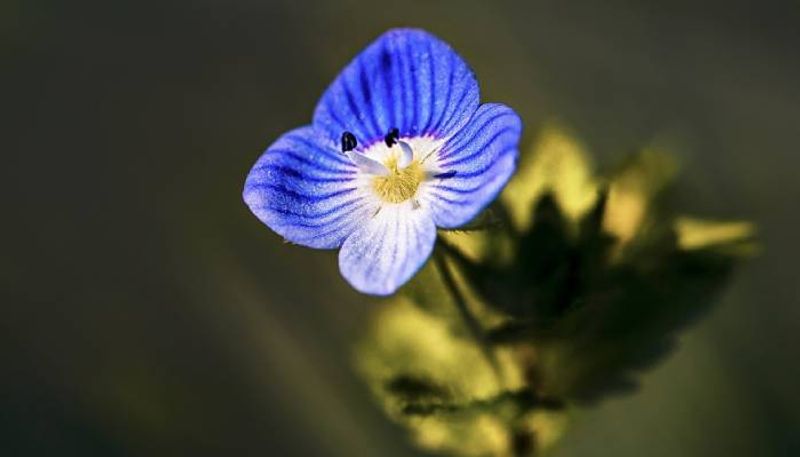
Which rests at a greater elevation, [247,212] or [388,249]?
[247,212]

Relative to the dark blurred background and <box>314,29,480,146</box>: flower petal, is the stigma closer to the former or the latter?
<box>314,29,480,146</box>: flower petal

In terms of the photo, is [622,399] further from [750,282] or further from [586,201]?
[586,201]

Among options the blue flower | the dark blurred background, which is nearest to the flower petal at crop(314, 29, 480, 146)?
the blue flower

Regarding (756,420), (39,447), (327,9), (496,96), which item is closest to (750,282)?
(756,420)

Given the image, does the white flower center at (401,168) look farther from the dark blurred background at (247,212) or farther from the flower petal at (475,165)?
the dark blurred background at (247,212)

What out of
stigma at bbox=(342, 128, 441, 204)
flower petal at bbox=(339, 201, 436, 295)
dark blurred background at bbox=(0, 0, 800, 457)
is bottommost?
flower petal at bbox=(339, 201, 436, 295)

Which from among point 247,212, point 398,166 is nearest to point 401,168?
point 398,166

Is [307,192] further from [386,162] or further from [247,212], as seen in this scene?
[247,212]
